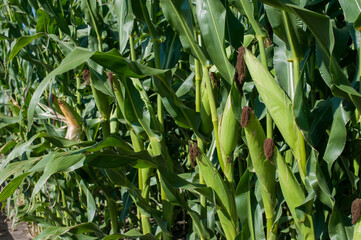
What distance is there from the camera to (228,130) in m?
1.23

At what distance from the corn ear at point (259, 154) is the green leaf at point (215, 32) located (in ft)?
0.48

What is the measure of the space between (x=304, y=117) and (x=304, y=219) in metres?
0.31

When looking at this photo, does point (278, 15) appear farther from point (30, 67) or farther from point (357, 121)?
point (30, 67)

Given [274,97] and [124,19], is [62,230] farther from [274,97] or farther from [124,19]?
[274,97]

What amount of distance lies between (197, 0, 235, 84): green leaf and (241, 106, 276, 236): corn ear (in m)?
0.15

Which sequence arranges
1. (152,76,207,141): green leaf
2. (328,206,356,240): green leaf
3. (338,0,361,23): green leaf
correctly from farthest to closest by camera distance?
(152,76,207,141): green leaf
(328,206,356,240): green leaf
(338,0,361,23): green leaf

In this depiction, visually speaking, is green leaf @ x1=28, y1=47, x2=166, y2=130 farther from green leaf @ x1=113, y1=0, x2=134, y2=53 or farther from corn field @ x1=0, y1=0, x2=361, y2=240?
green leaf @ x1=113, y1=0, x2=134, y2=53

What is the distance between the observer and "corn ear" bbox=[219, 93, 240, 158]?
4.04 feet

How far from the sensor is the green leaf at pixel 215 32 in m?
1.19

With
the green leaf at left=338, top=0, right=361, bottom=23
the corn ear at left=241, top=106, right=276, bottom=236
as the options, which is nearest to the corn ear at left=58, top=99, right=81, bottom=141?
the corn ear at left=241, top=106, right=276, bottom=236

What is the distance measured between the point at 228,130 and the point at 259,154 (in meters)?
0.13

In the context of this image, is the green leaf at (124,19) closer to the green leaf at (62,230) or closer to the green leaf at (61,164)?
the green leaf at (61,164)

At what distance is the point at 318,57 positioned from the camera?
1.09 meters

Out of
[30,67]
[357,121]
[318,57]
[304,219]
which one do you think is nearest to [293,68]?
[318,57]
